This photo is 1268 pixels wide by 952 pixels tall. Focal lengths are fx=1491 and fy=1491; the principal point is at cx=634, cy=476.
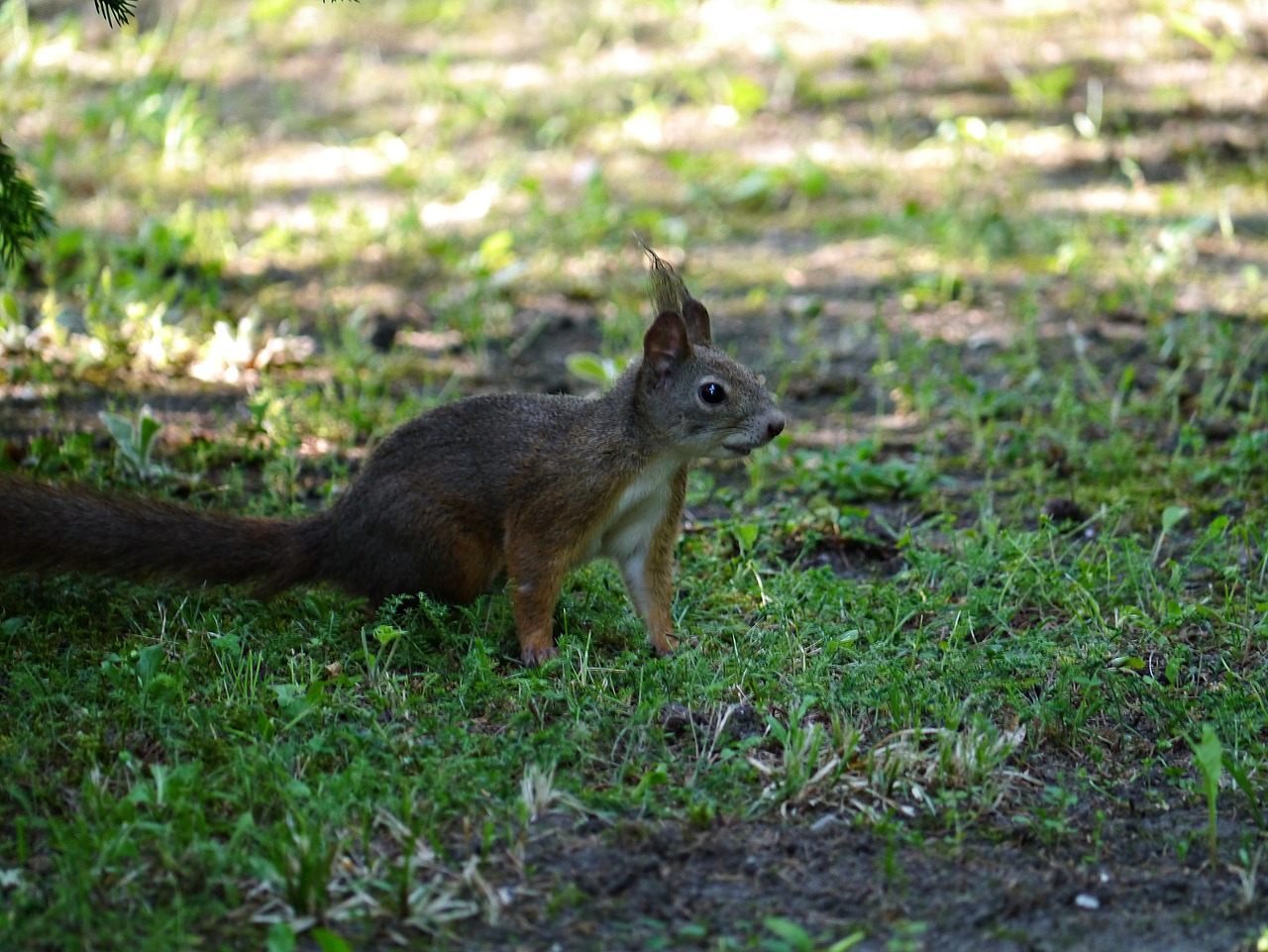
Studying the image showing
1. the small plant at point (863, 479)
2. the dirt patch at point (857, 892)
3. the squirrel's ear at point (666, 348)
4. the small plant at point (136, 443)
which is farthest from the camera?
the small plant at point (863, 479)

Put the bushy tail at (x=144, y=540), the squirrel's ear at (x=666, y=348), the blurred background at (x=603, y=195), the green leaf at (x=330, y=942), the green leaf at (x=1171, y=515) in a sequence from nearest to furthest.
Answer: the green leaf at (x=330, y=942), the bushy tail at (x=144, y=540), the squirrel's ear at (x=666, y=348), the green leaf at (x=1171, y=515), the blurred background at (x=603, y=195)

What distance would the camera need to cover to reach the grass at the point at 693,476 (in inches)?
105

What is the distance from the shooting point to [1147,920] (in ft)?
8.11

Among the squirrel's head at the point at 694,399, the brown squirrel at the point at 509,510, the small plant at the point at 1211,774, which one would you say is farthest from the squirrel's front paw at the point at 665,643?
the small plant at the point at 1211,774

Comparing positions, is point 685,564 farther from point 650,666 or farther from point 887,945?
point 887,945

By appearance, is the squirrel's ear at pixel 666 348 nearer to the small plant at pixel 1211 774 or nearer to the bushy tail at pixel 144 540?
the bushy tail at pixel 144 540

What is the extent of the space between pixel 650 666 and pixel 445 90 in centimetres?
551

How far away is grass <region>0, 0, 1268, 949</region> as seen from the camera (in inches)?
105

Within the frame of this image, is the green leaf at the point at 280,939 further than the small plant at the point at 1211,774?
No

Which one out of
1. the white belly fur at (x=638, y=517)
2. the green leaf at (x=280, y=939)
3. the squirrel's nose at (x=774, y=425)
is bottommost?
the green leaf at (x=280, y=939)

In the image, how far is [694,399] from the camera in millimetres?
3490

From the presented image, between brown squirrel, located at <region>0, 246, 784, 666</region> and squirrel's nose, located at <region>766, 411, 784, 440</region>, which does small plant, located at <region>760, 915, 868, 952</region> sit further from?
squirrel's nose, located at <region>766, 411, 784, 440</region>

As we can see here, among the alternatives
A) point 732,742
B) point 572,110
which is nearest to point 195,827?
point 732,742

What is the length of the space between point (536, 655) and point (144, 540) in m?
0.93
